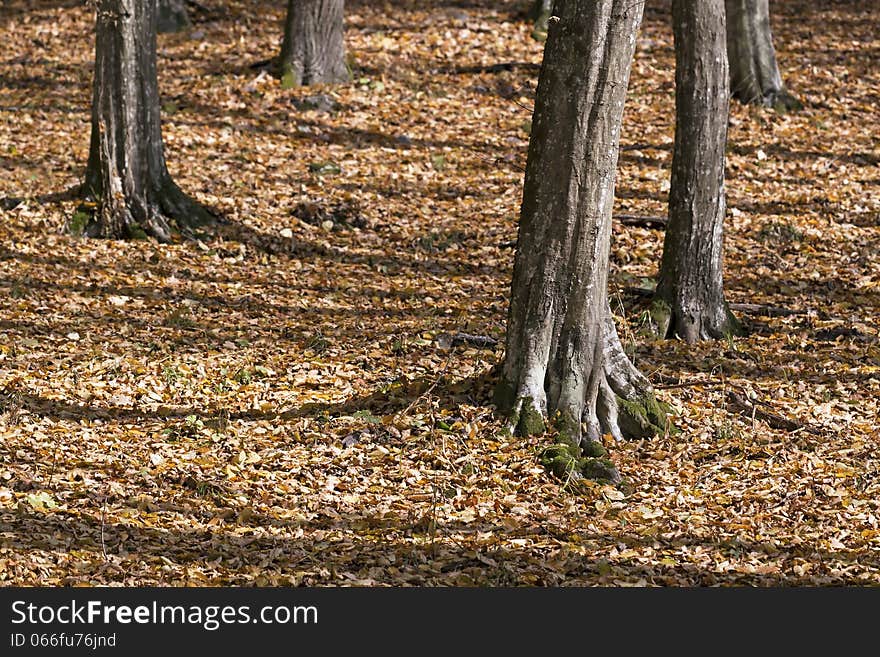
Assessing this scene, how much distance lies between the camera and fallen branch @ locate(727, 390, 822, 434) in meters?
7.19

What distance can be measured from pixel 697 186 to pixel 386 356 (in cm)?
281

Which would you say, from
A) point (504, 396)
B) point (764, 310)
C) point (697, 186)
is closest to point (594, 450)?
point (504, 396)

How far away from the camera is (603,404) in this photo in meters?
6.93

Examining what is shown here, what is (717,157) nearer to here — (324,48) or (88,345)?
(88,345)

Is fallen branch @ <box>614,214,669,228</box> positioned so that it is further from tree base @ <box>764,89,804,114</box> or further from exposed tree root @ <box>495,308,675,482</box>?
tree base @ <box>764,89,804,114</box>

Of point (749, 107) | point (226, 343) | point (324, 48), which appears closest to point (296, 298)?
point (226, 343)

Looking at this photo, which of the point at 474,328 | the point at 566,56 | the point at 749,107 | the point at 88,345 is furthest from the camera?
the point at 749,107

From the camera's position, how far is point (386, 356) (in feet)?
27.0

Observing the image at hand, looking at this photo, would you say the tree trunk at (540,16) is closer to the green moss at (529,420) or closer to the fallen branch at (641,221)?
the fallen branch at (641,221)

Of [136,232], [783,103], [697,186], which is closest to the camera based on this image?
[697,186]

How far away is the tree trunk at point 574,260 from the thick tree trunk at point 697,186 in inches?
70.3

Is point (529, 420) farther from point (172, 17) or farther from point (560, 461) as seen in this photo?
point (172, 17)

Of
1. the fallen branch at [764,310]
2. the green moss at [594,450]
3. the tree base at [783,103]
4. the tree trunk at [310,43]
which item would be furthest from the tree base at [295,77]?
the green moss at [594,450]

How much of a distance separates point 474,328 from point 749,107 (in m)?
7.36
